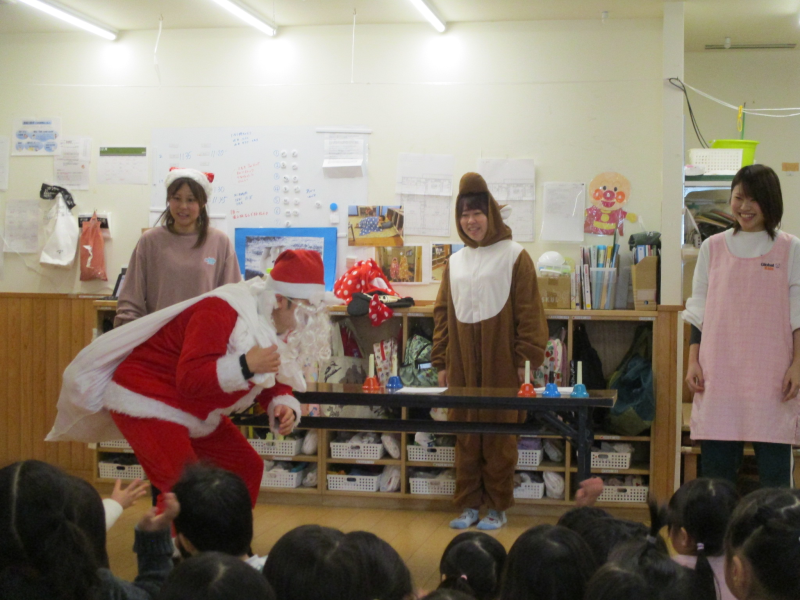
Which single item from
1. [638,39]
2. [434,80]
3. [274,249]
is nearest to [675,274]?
[638,39]

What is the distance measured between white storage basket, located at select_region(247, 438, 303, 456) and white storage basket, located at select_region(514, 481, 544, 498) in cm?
123

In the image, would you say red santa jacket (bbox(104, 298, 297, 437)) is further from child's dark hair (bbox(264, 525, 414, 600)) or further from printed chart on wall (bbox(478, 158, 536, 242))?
printed chart on wall (bbox(478, 158, 536, 242))

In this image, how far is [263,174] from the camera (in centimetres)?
459

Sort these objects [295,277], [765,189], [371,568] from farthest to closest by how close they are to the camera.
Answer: [765,189], [295,277], [371,568]

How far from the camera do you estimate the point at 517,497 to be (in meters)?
4.06

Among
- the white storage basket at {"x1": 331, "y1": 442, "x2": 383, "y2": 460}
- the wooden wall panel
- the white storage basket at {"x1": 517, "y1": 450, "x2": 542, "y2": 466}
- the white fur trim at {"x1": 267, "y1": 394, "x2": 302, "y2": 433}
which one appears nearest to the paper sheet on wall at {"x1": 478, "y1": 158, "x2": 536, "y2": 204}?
the white storage basket at {"x1": 517, "y1": 450, "x2": 542, "y2": 466}

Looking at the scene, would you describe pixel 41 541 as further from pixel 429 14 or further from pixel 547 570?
pixel 429 14

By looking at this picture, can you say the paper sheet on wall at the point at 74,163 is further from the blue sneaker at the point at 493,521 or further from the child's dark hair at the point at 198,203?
the blue sneaker at the point at 493,521

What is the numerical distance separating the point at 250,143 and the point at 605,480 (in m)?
2.80

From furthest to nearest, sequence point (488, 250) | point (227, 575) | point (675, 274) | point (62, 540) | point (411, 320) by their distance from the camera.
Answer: point (411, 320) → point (675, 274) → point (488, 250) → point (62, 540) → point (227, 575)

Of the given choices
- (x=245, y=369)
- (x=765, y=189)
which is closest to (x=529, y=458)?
(x=765, y=189)

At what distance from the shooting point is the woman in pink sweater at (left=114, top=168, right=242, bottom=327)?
316cm

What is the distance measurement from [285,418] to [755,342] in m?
1.73

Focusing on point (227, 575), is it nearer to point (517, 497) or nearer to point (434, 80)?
point (517, 497)
